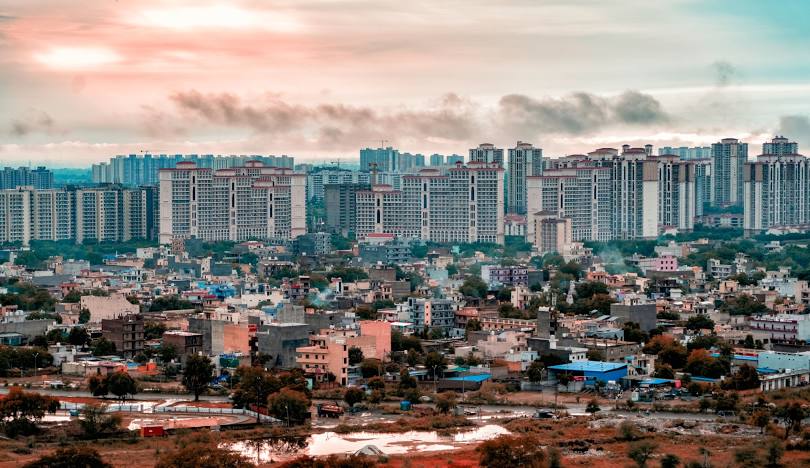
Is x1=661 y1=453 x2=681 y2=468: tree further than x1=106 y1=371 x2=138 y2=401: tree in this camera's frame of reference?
No

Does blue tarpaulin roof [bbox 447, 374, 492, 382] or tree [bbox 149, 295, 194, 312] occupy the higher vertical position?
tree [bbox 149, 295, 194, 312]

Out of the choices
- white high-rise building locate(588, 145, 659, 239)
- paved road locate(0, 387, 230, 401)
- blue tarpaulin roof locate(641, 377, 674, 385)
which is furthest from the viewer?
white high-rise building locate(588, 145, 659, 239)

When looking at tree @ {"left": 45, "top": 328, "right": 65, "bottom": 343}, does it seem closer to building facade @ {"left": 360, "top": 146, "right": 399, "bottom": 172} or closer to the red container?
the red container

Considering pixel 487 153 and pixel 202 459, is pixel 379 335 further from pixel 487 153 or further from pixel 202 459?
pixel 487 153

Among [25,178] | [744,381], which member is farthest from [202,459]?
[25,178]

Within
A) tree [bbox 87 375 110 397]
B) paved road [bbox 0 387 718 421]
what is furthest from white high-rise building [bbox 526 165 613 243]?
tree [bbox 87 375 110 397]

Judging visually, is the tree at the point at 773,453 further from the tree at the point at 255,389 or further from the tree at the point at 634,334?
the tree at the point at 634,334
